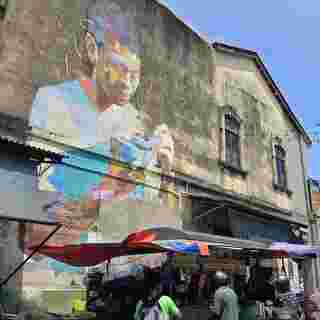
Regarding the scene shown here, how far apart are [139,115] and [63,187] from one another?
364 cm

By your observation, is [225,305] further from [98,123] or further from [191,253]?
[98,123]

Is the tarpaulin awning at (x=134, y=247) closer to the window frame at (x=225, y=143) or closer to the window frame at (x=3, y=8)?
the window frame at (x=3, y=8)

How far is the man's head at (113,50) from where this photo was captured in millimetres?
13320

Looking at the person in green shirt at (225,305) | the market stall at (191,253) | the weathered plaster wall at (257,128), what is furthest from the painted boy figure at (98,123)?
the weathered plaster wall at (257,128)

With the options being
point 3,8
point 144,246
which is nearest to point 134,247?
point 144,246

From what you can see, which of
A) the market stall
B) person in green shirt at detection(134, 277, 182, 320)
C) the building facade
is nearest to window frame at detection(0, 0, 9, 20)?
the building facade

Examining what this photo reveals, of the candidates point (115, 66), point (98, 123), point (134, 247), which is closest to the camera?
point (134, 247)

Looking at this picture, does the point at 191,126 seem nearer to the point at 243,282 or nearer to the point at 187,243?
the point at 243,282

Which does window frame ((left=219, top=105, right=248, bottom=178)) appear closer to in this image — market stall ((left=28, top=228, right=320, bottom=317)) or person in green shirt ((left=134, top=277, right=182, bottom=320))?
market stall ((left=28, top=228, right=320, bottom=317))

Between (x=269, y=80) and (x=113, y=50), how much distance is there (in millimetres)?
9852

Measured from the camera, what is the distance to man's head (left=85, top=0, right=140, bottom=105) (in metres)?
13.3

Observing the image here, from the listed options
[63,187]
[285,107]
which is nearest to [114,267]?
[63,187]

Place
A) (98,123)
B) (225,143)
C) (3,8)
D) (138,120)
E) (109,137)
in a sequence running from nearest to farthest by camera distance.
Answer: (3,8)
(98,123)
(109,137)
(138,120)
(225,143)

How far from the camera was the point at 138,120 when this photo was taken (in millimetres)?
14258
